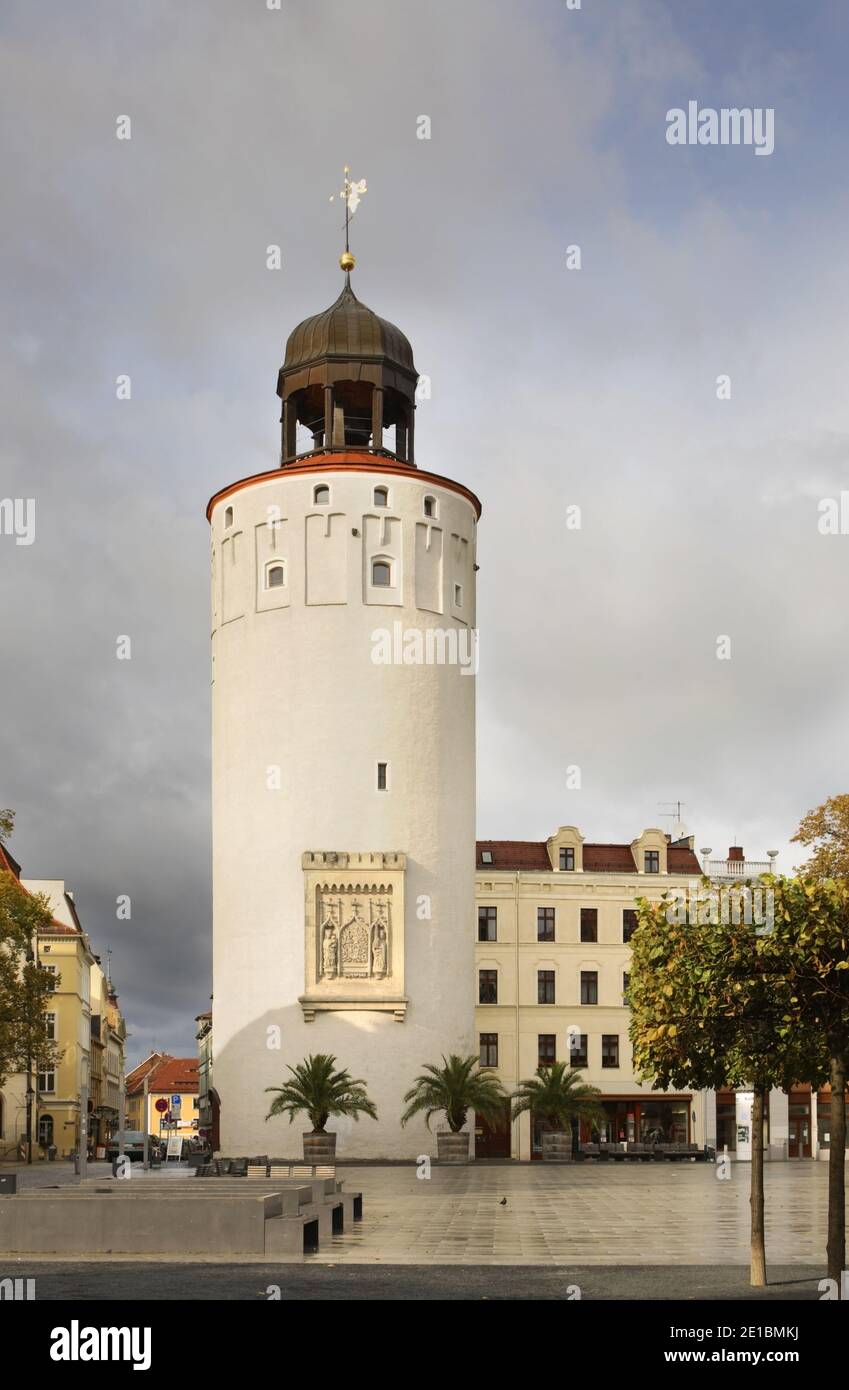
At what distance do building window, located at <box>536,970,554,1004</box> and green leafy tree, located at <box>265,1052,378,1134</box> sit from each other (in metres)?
14.4

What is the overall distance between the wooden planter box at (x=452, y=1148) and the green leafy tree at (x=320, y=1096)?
2504 millimetres

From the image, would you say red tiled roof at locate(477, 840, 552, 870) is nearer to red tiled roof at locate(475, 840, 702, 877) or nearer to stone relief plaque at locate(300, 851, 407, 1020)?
red tiled roof at locate(475, 840, 702, 877)

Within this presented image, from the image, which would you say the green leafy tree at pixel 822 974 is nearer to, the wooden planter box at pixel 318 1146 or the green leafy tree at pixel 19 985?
the green leafy tree at pixel 19 985

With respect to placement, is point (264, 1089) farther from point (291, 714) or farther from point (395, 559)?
point (395, 559)

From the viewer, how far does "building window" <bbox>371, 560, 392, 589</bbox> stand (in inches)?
2454

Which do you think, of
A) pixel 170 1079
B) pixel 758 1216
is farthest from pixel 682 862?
pixel 170 1079

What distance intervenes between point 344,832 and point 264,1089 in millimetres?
9515

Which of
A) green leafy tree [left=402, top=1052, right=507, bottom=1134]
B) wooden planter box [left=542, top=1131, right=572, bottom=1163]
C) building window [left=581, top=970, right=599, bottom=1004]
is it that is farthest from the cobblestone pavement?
building window [left=581, top=970, right=599, bottom=1004]

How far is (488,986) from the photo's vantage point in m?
70.8

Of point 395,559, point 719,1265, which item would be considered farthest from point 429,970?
point 719,1265

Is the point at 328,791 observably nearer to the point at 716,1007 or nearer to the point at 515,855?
the point at 515,855

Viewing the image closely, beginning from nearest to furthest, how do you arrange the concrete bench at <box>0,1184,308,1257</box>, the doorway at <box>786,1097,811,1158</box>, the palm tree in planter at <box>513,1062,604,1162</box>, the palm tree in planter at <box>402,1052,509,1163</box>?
1. the concrete bench at <box>0,1184,308,1257</box>
2. the palm tree in planter at <box>402,1052,509,1163</box>
3. the palm tree in planter at <box>513,1062,604,1162</box>
4. the doorway at <box>786,1097,811,1158</box>

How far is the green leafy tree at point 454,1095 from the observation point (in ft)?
192
